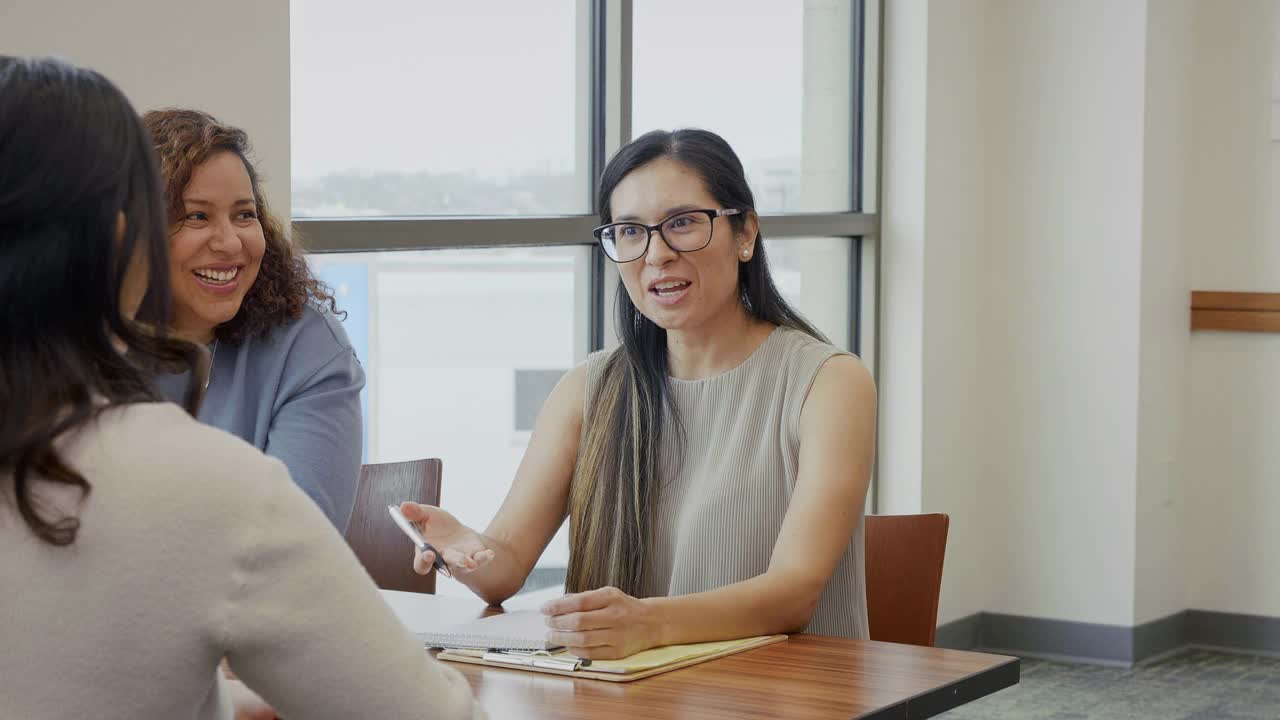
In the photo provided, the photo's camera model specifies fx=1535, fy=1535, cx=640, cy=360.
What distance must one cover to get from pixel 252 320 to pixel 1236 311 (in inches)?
141

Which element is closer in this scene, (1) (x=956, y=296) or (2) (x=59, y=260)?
(2) (x=59, y=260)

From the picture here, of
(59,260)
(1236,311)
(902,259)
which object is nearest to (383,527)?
(59,260)

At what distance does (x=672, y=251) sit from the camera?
2334 mm

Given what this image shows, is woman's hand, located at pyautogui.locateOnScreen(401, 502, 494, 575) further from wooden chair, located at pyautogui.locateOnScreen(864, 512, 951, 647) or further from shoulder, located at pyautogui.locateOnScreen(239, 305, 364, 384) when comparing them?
wooden chair, located at pyautogui.locateOnScreen(864, 512, 951, 647)

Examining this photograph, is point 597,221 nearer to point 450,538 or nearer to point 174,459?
point 450,538

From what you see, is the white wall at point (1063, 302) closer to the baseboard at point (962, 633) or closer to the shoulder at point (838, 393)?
the baseboard at point (962, 633)

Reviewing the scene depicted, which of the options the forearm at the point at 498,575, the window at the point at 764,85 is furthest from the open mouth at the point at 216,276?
the window at the point at 764,85

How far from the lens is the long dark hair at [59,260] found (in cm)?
89

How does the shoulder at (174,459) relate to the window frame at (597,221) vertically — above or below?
below

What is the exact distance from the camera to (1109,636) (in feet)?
15.4

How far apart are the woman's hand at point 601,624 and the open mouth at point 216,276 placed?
622mm

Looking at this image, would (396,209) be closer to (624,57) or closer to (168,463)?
(624,57)

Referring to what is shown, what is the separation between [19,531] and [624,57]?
9.96 feet

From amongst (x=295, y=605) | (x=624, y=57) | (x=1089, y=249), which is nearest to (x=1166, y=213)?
(x=1089, y=249)
